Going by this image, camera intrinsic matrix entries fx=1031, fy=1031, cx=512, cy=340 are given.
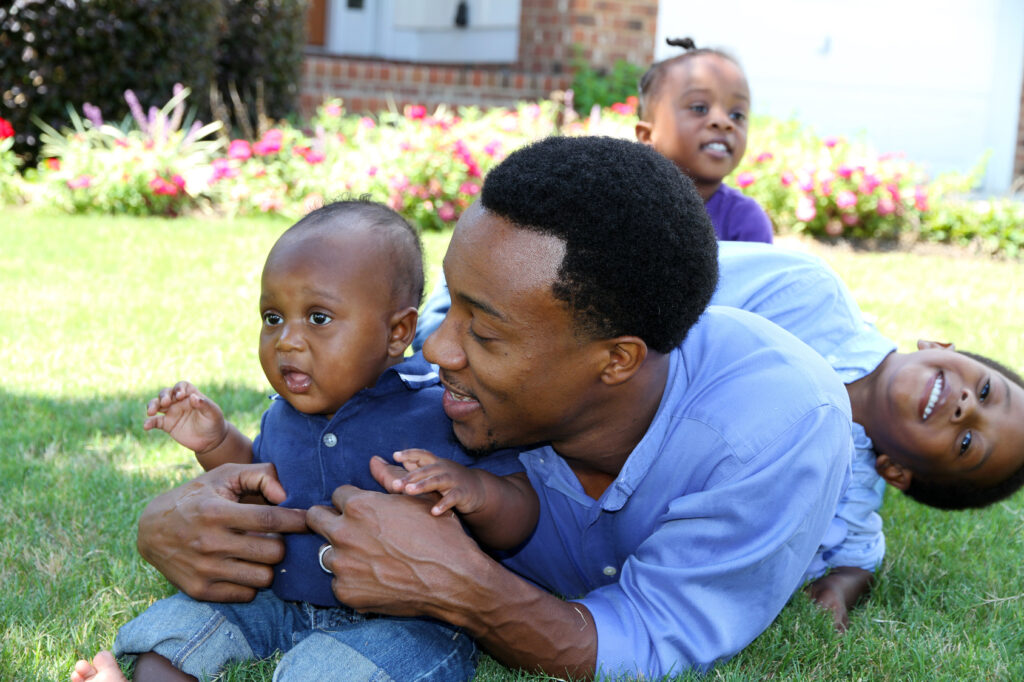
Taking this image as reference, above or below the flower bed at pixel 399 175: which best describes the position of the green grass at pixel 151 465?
below

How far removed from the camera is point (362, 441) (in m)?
2.48

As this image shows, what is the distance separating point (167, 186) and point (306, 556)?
6.41 meters

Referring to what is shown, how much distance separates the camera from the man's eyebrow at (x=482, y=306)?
2.04 metres

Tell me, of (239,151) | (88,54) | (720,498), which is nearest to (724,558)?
(720,498)

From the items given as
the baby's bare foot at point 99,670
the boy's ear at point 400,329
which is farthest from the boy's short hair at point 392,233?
the baby's bare foot at point 99,670

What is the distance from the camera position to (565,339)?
6.75 ft

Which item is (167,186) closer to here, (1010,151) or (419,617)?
(419,617)

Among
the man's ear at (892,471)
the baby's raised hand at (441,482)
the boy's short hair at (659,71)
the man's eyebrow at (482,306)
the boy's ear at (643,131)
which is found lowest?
the man's ear at (892,471)

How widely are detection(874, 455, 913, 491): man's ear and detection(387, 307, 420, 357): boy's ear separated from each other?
1.58 meters

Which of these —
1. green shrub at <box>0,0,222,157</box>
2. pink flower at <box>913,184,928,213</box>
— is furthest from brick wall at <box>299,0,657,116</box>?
pink flower at <box>913,184,928,213</box>

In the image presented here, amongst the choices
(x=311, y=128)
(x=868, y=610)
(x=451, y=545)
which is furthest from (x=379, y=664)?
(x=311, y=128)

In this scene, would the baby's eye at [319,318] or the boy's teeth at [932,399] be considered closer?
the baby's eye at [319,318]

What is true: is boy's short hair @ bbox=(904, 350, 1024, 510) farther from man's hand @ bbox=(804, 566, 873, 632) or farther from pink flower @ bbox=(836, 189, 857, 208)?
pink flower @ bbox=(836, 189, 857, 208)

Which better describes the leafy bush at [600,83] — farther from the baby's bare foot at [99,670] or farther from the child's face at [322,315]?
the baby's bare foot at [99,670]
